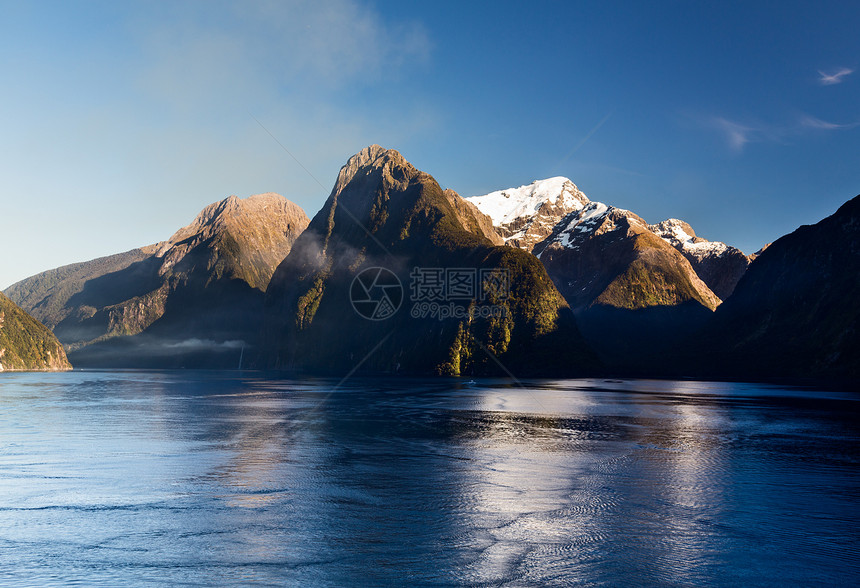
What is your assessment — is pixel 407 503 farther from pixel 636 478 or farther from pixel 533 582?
pixel 636 478

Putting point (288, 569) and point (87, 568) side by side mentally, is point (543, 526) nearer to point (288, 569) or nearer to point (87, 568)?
point (288, 569)

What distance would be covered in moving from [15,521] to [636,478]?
141ft

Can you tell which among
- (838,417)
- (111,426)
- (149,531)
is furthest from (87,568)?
(838,417)

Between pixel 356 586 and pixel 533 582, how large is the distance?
768cm

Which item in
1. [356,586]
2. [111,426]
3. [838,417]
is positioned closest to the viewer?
[356,586]

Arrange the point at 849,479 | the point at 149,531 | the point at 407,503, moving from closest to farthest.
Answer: the point at 149,531 < the point at 407,503 < the point at 849,479

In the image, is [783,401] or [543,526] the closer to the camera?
[543,526]

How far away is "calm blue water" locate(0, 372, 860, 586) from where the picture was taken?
90.9 ft

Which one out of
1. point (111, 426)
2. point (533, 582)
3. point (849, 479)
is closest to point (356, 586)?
point (533, 582)

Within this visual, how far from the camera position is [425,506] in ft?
127

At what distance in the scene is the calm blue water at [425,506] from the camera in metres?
27.7

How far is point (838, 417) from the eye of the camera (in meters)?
97.4

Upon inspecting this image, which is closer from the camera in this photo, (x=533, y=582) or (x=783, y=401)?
(x=533, y=582)

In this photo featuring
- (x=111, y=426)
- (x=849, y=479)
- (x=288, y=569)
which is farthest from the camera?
(x=111, y=426)
